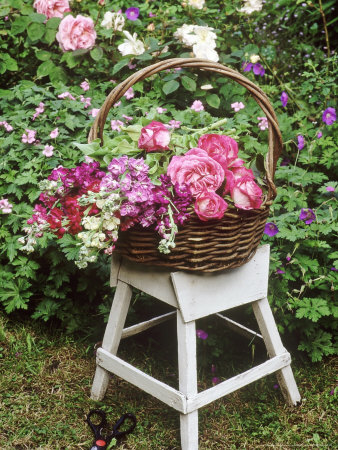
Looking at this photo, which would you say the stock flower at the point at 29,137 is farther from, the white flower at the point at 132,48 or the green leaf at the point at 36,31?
the green leaf at the point at 36,31

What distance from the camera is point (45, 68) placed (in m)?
2.93

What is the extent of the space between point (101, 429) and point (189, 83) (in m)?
1.64

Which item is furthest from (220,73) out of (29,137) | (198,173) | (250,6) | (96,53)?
(250,6)

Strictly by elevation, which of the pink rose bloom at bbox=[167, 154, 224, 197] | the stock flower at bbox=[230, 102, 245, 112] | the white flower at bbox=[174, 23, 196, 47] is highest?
the pink rose bloom at bbox=[167, 154, 224, 197]

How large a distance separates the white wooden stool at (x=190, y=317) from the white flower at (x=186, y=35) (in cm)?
133

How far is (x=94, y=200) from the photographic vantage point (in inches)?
55.6

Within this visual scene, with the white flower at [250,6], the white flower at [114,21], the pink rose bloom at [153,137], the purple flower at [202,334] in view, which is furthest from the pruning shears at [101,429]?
the white flower at [250,6]

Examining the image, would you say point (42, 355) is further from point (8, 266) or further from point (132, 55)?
point (132, 55)

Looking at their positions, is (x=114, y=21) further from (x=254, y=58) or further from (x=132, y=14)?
(x=254, y=58)

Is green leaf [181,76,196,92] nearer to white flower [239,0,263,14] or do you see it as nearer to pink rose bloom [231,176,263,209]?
white flower [239,0,263,14]

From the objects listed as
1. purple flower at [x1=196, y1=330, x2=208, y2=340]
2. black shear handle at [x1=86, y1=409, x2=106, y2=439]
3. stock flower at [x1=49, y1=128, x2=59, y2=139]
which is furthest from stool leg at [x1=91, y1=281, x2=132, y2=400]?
stock flower at [x1=49, y1=128, x2=59, y2=139]

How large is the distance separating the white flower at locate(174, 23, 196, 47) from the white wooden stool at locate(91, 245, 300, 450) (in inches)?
52.3

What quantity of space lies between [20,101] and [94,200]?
1.61 meters

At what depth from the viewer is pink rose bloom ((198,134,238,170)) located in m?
1.56
